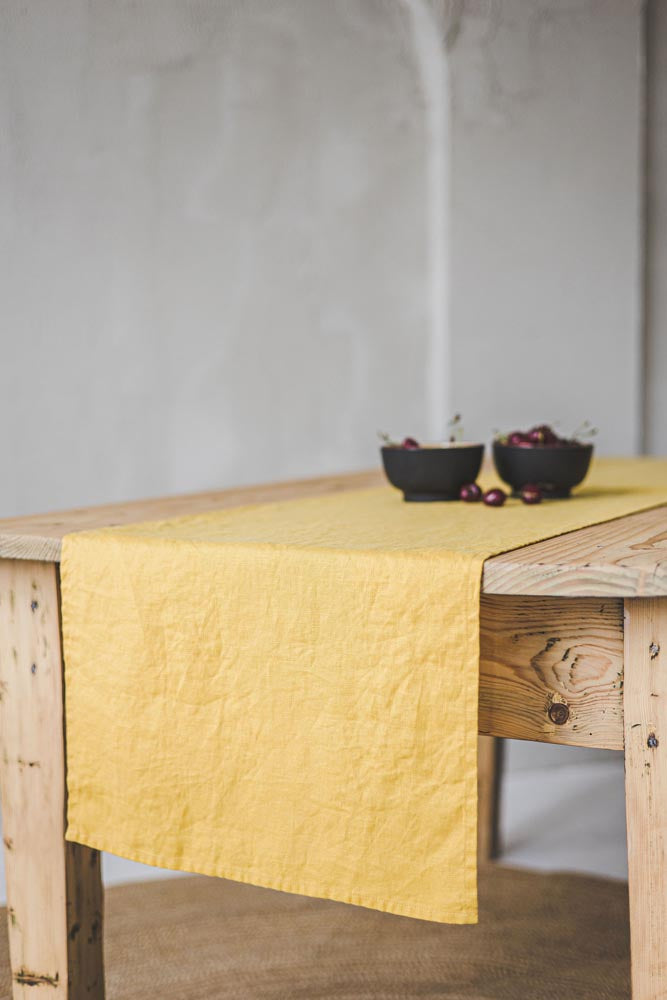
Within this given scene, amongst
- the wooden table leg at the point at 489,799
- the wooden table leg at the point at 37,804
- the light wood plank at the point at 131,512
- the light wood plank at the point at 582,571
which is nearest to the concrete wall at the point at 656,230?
the wooden table leg at the point at 489,799

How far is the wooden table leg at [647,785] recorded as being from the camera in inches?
41.1

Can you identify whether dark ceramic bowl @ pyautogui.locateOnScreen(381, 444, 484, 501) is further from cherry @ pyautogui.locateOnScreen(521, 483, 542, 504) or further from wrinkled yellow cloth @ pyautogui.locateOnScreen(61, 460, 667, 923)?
wrinkled yellow cloth @ pyautogui.locateOnScreen(61, 460, 667, 923)

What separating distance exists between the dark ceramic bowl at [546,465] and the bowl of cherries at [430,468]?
47 millimetres

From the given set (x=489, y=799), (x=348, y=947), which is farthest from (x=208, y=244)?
(x=348, y=947)

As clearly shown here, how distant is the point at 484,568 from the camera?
104 centimetres

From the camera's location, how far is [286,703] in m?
1.12

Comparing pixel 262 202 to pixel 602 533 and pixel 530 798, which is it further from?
pixel 602 533

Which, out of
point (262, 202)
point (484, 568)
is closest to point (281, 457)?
point (262, 202)

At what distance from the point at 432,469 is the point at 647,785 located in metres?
0.64

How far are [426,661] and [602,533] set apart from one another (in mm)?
310

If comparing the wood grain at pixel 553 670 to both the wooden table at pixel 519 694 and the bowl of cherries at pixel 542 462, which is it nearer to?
the wooden table at pixel 519 694

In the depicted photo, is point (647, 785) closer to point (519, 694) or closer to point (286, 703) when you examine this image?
point (519, 694)

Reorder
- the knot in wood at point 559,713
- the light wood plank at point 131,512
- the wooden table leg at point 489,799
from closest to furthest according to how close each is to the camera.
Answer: the knot in wood at point 559,713, the light wood plank at point 131,512, the wooden table leg at point 489,799

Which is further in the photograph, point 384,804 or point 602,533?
point 602,533
